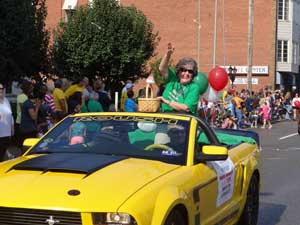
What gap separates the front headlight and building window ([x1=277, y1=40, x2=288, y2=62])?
50762mm

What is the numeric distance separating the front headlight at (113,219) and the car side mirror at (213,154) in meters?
1.40

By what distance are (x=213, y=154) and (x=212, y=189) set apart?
0.34 metres

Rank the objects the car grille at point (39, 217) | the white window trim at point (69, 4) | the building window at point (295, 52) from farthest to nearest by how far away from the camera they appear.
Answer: the white window trim at point (69, 4) < the building window at point (295, 52) < the car grille at point (39, 217)

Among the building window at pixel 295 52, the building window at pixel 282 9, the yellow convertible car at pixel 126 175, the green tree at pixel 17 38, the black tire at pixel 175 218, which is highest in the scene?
the building window at pixel 282 9

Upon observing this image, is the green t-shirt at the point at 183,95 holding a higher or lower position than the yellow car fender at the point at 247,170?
higher

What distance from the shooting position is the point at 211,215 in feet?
17.8

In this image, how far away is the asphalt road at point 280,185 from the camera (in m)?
7.86

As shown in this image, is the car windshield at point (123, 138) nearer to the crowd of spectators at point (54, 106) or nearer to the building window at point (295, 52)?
the crowd of spectators at point (54, 106)

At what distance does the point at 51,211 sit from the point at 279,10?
170 feet

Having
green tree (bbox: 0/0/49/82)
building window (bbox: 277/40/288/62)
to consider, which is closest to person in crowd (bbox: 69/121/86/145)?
green tree (bbox: 0/0/49/82)

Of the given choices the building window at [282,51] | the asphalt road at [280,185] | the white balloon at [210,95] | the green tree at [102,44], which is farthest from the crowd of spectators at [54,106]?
the building window at [282,51]

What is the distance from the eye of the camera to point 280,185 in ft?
34.5

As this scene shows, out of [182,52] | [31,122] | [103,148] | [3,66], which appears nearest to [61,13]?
[182,52]

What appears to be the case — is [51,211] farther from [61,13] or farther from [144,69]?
[61,13]
